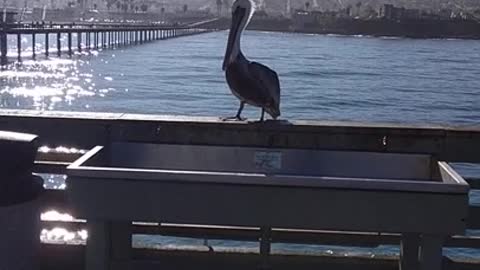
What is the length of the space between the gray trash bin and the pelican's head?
1589 mm

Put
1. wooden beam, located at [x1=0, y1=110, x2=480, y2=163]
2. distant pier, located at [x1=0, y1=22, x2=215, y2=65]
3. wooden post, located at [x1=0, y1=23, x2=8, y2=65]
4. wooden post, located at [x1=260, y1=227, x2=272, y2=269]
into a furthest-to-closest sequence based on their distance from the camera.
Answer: distant pier, located at [x1=0, y1=22, x2=215, y2=65]
wooden post, located at [x1=0, y1=23, x2=8, y2=65]
wooden beam, located at [x1=0, y1=110, x2=480, y2=163]
wooden post, located at [x1=260, y1=227, x2=272, y2=269]

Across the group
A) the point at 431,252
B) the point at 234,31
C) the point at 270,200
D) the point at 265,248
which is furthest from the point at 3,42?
the point at 431,252

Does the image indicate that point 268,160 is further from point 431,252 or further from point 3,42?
point 3,42

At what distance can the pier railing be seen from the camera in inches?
172

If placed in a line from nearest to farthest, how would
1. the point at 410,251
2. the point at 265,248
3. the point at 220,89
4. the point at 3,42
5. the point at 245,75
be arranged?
the point at 410,251 < the point at 265,248 < the point at 245,75 < the point at 220,89 < the point at 3,42

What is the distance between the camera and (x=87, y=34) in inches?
4215

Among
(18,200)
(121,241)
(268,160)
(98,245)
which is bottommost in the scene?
(121,241)

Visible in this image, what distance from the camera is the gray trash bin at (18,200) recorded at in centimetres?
357

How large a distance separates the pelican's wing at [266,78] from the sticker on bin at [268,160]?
838mm

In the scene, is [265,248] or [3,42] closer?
[265,248]

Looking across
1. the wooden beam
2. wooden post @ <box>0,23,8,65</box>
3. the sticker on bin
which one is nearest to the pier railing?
the wooden beam

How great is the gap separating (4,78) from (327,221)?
52.5 metres

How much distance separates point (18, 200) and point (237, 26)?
1854mm

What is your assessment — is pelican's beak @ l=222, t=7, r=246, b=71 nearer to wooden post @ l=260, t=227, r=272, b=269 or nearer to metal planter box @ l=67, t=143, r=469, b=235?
wooden post @ l=260, t=227, r=272, b=269
